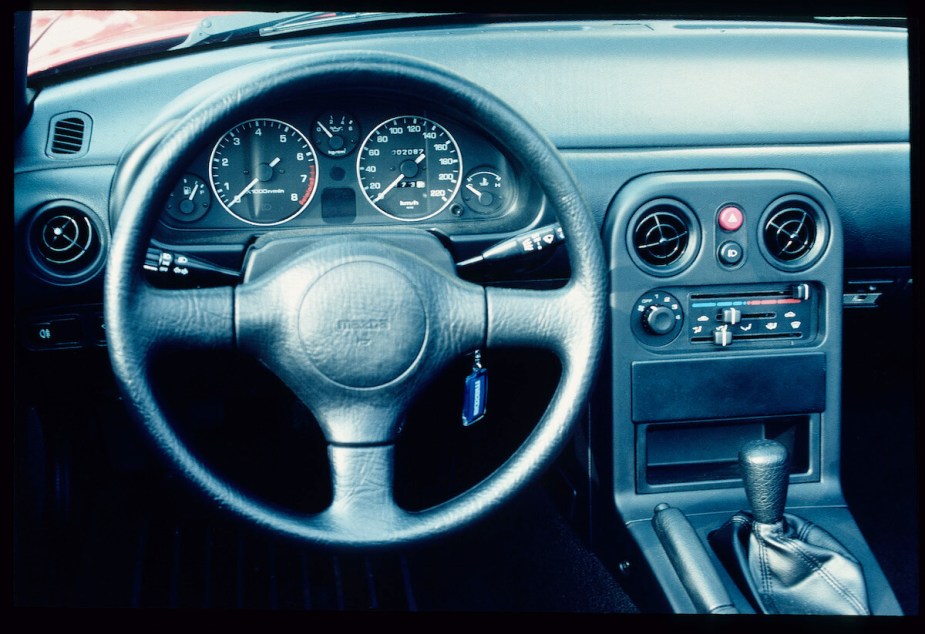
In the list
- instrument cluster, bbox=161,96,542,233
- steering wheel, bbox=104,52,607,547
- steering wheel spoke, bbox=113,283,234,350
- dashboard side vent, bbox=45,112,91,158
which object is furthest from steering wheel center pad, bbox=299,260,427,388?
dashboard side vent, bbox=45,112,91,158

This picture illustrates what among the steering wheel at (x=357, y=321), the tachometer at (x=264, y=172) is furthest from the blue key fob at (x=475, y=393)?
the tachometer at (x=264, y=172)

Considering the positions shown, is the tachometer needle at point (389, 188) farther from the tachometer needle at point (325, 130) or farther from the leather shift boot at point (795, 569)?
the leather shift boot at point (795, 569)

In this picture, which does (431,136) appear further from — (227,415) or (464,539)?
(464,539)

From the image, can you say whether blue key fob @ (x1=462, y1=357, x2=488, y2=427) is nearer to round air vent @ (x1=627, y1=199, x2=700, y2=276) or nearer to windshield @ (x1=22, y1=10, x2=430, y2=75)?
round air vent @ (x1=627, y1=199, x2=700, y2=276)

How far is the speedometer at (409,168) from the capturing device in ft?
4.63

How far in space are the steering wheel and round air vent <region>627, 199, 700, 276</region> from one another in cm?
30

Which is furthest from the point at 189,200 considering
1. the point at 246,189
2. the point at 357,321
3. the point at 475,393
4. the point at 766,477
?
the point at 766,477

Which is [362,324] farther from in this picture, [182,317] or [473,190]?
[473,190]

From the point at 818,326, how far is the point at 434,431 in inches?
29.5

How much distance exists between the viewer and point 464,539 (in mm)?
1860

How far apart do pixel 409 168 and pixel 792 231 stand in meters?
0.67

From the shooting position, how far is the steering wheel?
108 centimetres

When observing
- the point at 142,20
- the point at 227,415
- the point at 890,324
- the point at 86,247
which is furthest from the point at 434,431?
the point at 890,324

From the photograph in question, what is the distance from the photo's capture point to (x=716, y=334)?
147 cm
